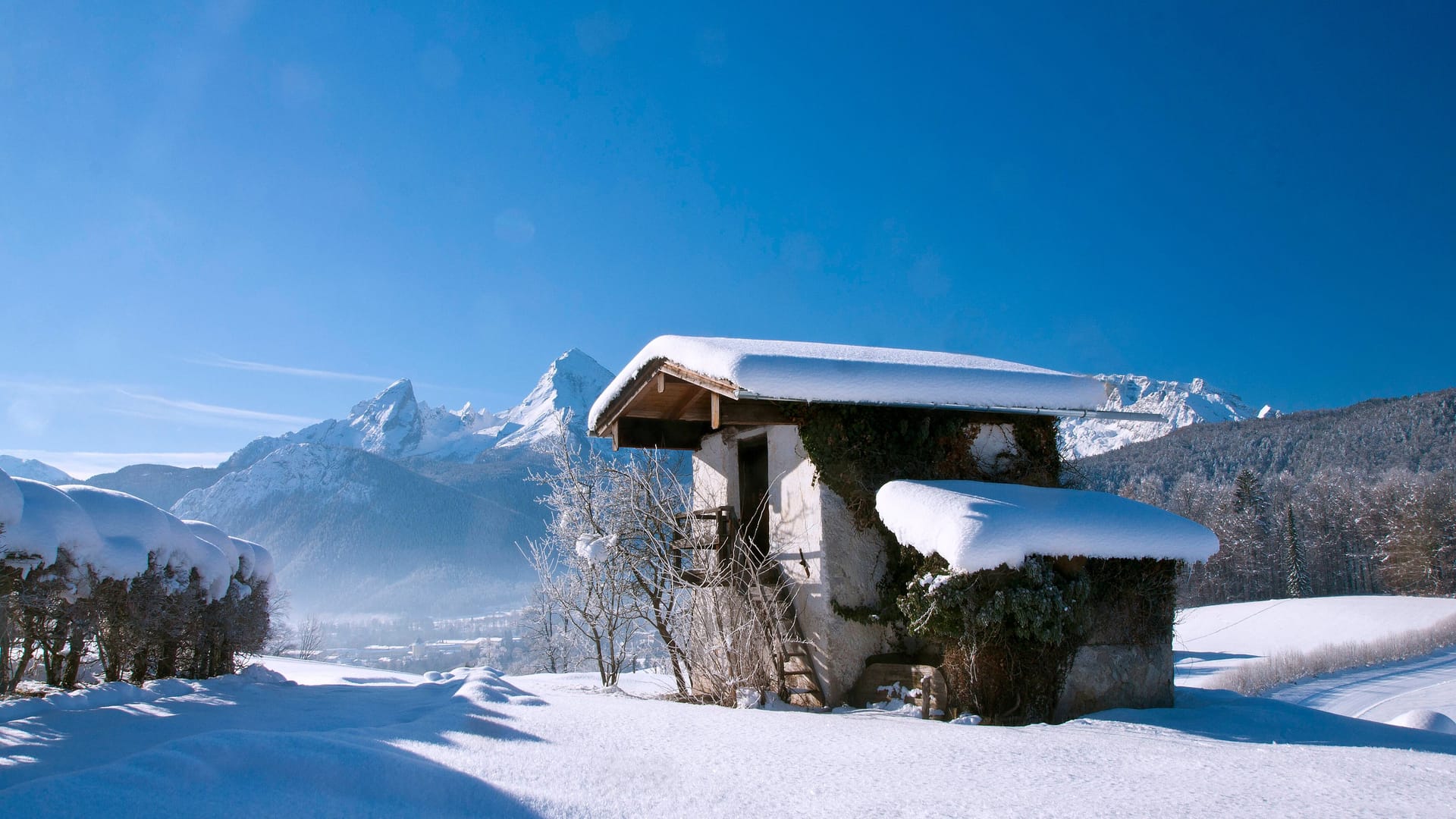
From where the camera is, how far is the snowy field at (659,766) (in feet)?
9.73

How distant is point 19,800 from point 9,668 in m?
7.05

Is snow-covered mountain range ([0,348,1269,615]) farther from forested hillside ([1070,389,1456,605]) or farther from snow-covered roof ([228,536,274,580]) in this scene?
snow-covered roof ([228,536,274,580])

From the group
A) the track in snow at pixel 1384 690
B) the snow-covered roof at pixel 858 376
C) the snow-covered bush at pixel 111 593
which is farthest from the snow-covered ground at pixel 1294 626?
the snow-covered bush at pixel 111 593

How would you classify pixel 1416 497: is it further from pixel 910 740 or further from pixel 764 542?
pixel 910 740

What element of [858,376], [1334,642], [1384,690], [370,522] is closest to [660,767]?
[858,376]

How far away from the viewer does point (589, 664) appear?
173ft

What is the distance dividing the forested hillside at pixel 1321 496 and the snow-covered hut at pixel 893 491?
100ft

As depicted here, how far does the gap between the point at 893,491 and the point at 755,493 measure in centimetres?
409

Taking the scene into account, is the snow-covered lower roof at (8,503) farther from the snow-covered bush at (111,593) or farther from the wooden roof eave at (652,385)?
the wooden roof eave at (652,385)

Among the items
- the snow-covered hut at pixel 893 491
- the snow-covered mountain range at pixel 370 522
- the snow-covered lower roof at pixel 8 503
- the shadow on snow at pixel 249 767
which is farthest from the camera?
the snow-covered mountain range at pixel 370 522

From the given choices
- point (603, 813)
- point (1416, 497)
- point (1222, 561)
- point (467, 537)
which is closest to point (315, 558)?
point (467, 537)

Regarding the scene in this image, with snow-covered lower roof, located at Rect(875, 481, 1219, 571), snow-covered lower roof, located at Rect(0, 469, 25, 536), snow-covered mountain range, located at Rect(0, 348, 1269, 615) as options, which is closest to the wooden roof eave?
snow-covered lower roof, located at Rect(875, 481, 1219, 571)

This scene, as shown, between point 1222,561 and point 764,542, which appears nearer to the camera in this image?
point 764,542

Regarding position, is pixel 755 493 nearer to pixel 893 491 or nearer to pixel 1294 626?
pixel 893 491
